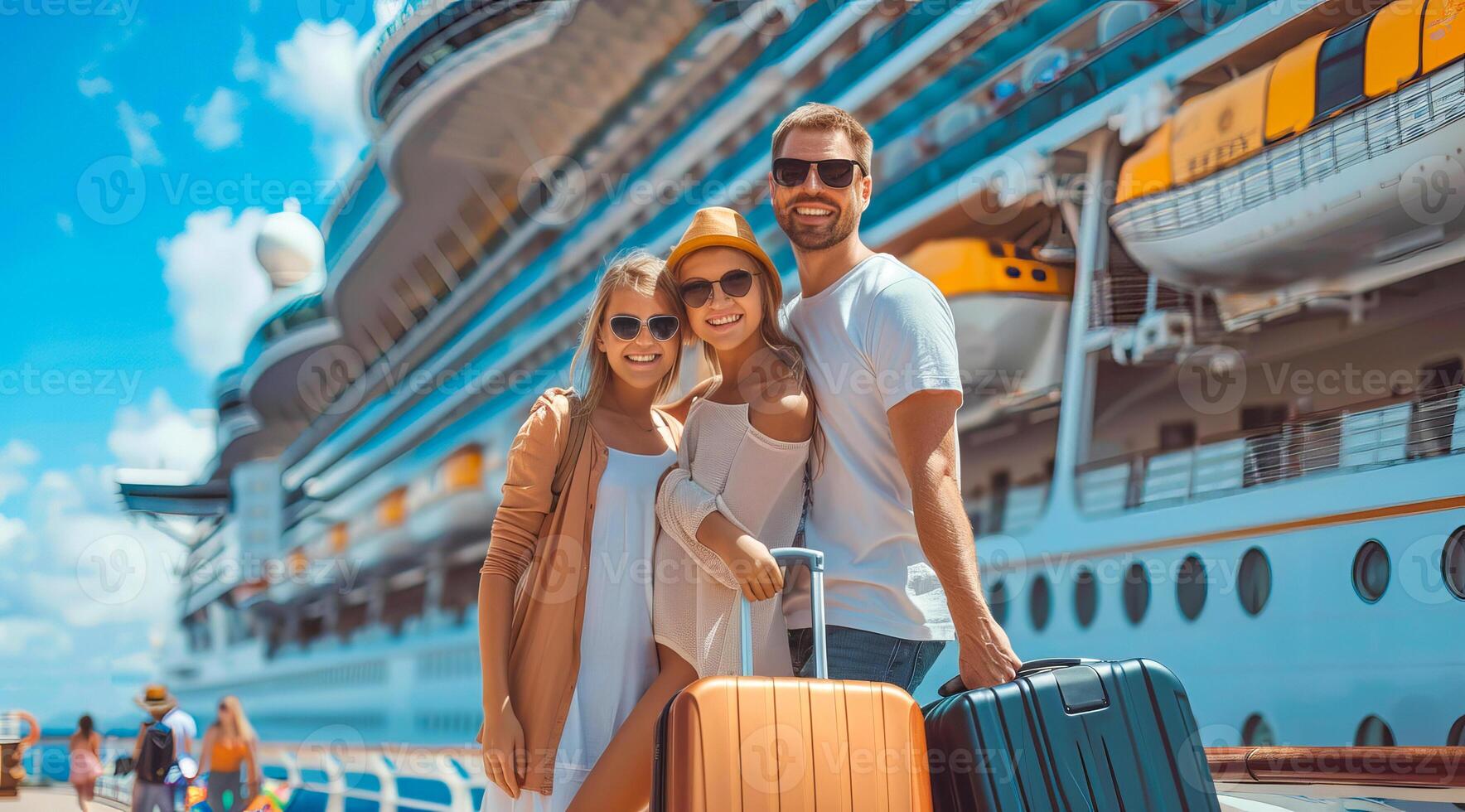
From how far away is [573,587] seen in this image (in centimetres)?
199

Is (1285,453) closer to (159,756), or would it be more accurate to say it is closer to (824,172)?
(824,172)

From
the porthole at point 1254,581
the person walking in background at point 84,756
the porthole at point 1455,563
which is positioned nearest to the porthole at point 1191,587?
the porthole at point 1254,581

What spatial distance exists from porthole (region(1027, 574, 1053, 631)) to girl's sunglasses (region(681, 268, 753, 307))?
16.2 ft

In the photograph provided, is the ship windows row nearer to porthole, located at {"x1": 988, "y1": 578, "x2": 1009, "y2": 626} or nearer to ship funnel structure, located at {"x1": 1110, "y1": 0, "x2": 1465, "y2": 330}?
porthole, located at {"x1": 988, "y1": 578, "x2": 1009, "y2": 626}

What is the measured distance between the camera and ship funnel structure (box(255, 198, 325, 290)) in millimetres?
25984

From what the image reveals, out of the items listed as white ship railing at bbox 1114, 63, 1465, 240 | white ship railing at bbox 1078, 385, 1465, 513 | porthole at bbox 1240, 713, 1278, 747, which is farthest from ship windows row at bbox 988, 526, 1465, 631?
white ship railing at bbox 1114, 63, 1465, 240

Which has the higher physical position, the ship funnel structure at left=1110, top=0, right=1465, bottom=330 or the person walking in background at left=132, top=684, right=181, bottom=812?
the ship funnel structure at left=1110, top=0, right=1465, bottom=330

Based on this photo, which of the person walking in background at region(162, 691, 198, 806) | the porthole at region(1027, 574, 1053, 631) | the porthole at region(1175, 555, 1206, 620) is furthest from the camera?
the person walking in background at region(162, 691, 198, 806)

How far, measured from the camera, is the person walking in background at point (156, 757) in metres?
7.05

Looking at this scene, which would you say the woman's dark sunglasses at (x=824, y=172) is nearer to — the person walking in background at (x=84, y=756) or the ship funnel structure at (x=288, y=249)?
the person walking in background at (x=84, y=756)

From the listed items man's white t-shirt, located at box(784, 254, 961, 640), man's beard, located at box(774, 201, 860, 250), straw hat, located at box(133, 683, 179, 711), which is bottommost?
straw hat, located at box(133, 683, 179, 711)

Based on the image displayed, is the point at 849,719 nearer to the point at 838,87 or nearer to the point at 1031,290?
the point at 1031,290

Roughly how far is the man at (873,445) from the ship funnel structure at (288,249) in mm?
26009

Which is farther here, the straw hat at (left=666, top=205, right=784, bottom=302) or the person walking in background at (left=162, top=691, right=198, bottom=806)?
the person walking in background at (left=162, top=691, right=198, bottom=806)
